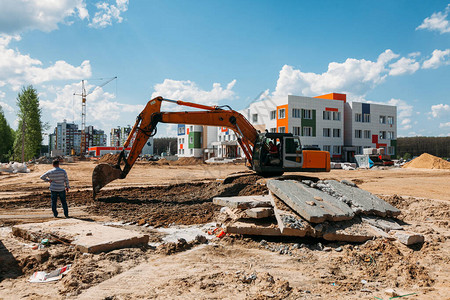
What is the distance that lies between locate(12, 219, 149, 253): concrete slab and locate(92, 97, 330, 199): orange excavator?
4.73m

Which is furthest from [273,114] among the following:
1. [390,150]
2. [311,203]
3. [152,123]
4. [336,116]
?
[311,203]

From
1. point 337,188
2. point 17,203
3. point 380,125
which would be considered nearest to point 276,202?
point 337,188

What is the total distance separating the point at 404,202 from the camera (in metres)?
10.2

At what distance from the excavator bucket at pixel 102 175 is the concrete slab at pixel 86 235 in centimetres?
435

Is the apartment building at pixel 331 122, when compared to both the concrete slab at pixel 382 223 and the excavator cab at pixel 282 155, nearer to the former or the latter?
the excavator cab at pixel 282 155

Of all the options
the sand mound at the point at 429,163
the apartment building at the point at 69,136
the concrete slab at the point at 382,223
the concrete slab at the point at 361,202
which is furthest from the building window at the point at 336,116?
the apartment building at the point at 69,136

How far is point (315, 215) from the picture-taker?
631 cm

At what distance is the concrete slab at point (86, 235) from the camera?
18.2 feet

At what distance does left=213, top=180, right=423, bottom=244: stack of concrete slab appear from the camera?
6359 mm

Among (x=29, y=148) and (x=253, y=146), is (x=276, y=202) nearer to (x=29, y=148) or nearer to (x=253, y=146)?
(x=253, y=146)

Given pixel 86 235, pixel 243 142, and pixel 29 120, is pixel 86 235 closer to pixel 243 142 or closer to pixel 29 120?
pixel 243 142

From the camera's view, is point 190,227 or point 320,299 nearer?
point 320,299

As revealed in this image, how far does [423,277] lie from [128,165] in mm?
9729

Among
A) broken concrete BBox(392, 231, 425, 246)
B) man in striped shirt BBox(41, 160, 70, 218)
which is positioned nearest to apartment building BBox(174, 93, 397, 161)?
man in striped shirt BBox(41, 160, 70, 218)
